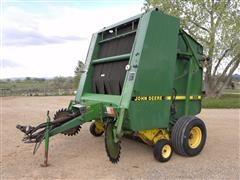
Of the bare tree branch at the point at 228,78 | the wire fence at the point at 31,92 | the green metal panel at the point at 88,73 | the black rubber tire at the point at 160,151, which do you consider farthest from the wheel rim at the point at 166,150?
the wire fence at the point at 31,92

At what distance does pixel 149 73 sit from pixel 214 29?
14.3m

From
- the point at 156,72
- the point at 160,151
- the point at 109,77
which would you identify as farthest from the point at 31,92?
the point at 160,151

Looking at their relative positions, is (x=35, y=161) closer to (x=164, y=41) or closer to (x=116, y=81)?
(x=116, y=81)

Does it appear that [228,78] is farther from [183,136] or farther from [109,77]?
[183,136]

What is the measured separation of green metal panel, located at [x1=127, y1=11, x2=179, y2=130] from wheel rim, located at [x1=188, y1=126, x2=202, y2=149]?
61 cm

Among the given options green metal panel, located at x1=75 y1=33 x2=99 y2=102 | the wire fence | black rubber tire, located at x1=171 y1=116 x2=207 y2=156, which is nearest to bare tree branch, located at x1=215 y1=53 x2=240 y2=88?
green metal panel, located at x1=75 y1=33 x2=99 y2=102

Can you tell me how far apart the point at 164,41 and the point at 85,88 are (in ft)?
6.98

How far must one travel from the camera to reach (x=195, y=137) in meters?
5.75

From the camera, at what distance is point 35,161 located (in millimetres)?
5156

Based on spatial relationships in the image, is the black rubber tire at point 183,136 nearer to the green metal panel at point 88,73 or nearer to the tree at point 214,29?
the green metal panel at point 88,73

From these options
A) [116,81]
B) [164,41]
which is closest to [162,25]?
[164,41]

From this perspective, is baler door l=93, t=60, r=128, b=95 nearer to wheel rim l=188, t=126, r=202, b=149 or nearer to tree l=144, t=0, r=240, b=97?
wheel rim l=188, t=126, r=202, b=149

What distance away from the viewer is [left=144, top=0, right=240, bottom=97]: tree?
57.9ft

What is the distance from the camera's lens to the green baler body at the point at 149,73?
5.01 m
